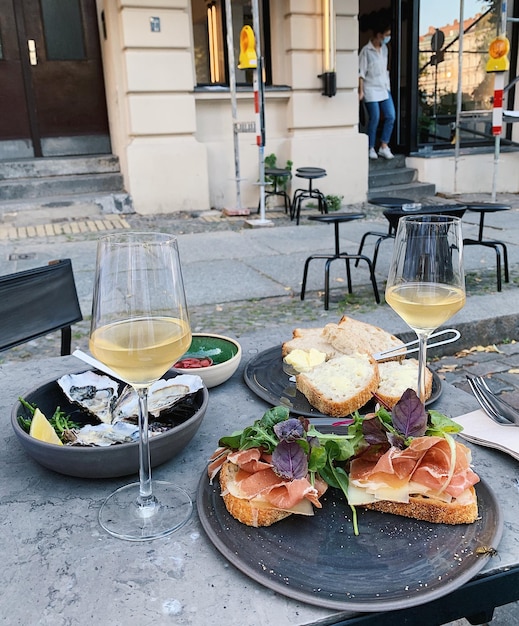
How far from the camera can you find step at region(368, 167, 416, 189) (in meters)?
9.69

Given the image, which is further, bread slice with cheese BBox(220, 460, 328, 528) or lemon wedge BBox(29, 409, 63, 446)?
lemon wedge BBox(29, 409, 63, 446)

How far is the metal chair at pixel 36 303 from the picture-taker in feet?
6.43

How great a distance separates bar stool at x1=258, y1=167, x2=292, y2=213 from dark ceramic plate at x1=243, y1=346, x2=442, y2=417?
6662mm

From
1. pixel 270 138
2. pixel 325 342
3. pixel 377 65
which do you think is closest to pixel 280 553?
pixel 325 342

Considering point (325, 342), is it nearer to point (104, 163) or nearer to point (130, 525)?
point (130, 525)

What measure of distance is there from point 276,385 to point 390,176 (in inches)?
352

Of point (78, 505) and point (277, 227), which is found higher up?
point (78, 505)

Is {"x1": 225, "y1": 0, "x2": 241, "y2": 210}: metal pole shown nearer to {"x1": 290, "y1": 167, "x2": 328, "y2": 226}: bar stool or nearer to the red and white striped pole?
{"x1": 290, "y1": 167, "x2": 328, "y2": 226}: bar stool

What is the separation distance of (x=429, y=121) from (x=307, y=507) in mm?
10709

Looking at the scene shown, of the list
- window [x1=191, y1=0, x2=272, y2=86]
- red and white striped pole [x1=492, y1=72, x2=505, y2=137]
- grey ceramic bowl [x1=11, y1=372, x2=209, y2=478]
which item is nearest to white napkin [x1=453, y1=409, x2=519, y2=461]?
grey ceramic bowl [x1=11, y1=372, x2=209, y2=478]

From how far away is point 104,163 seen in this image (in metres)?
8.62

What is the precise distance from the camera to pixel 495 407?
1323 millimetres

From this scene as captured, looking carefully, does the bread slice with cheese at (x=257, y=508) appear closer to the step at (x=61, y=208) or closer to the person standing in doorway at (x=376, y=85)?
the step at (x=61, y=208)

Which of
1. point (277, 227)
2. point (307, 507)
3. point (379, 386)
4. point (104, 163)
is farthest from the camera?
point (104, 163)
